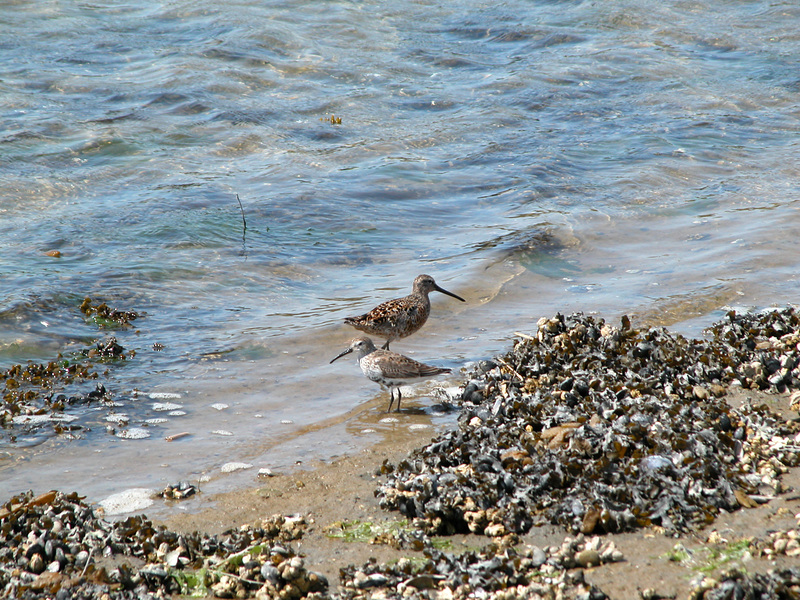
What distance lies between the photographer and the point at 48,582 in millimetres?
4215

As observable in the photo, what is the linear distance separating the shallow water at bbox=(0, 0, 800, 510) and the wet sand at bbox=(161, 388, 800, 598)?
415mm

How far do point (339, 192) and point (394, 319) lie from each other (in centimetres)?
538

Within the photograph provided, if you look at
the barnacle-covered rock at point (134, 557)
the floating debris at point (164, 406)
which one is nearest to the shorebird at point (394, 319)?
the floating debris at point (164, 406)

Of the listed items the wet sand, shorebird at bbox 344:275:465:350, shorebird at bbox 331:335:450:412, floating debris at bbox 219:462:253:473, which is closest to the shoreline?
the wet sand

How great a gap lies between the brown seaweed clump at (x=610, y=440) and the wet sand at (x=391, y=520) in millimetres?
106

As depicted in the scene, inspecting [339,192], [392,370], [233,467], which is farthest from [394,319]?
[339,192]

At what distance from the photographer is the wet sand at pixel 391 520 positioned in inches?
145

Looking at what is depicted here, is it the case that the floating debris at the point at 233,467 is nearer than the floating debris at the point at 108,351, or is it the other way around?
the floating debris at the point at 233,467

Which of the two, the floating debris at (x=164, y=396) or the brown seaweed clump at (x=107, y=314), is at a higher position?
the brown seaweed clump at (x=107, y=314)

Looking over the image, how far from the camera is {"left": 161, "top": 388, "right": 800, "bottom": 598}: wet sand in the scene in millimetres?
3689

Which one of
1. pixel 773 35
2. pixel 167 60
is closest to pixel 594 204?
pixel 167 60

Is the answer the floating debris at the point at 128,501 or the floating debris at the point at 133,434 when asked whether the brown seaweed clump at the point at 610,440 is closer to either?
the floating debris at the point at 128,501

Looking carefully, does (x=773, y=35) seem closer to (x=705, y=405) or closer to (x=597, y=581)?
(x=705, y=405)

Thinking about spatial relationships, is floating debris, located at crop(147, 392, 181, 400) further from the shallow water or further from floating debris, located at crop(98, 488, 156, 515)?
floating debris, located at crop(98, 488, 156, 515)
